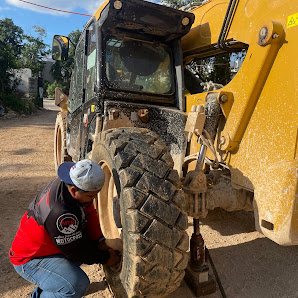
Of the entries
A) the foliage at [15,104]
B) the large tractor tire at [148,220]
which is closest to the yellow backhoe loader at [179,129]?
the large tractor tire at [148,220]

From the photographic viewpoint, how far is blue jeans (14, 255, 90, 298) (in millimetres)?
2207

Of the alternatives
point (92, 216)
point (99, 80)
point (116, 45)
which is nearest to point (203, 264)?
point (92, 216)

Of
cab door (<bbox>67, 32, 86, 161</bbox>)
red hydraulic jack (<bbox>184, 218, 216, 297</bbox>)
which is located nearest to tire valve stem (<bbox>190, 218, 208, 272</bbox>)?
red hydraulic jack (<bbox>184, 218, 216, 297</bbox>)

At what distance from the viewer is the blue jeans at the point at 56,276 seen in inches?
86.9

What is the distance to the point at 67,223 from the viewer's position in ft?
7.07

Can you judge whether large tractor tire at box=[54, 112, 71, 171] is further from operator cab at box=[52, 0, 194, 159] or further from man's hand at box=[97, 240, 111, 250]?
man's hand at box=[97, 240, 111, 250]

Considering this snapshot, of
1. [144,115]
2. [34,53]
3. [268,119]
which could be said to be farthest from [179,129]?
[34,53]

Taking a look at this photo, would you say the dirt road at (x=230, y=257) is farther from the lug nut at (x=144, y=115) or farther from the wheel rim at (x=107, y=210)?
the lug nut at (x=144, y=115)

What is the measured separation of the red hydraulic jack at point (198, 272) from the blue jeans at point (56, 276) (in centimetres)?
97

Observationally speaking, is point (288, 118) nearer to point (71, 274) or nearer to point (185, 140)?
point (185, 140)

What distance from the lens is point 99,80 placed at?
3.19 m

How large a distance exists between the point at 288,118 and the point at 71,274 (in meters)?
1.94

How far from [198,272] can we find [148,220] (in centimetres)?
105

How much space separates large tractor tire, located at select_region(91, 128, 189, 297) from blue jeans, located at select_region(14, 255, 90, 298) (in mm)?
307
